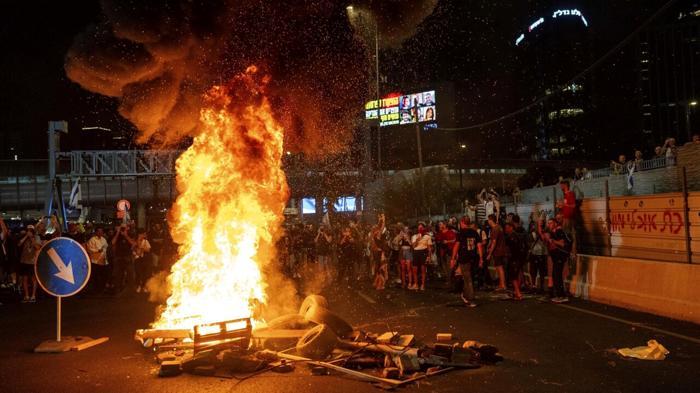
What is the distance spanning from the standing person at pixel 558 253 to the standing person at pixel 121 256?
1056 centimetres

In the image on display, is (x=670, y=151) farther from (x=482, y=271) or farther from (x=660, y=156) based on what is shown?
(x=482, y=271)

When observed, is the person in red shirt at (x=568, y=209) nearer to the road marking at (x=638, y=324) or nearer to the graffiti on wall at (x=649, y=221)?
the graffiti on wall at (x=649, y=221)

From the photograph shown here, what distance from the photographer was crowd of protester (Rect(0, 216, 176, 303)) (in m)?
13.5

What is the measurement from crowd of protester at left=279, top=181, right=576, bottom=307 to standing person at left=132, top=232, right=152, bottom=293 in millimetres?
4472

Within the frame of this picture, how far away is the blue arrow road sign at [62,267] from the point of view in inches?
308

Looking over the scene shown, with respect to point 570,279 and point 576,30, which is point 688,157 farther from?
point 576,30

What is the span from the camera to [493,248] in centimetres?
1226

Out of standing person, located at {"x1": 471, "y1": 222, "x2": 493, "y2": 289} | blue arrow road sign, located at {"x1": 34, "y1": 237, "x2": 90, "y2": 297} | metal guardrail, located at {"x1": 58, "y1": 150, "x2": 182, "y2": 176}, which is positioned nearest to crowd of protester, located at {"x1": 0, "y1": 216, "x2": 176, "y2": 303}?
blue arrow road sign, located at {"x1": 34, "y1": 237, "x2": 90, "y2": 297}

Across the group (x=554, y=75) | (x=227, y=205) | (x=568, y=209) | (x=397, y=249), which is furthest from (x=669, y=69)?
(x=227, y=205)

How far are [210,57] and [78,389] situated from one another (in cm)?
571

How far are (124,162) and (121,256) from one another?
974 centimetres

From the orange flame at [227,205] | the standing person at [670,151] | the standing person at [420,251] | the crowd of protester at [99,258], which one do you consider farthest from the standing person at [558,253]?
the crowd of protester at [99,258]

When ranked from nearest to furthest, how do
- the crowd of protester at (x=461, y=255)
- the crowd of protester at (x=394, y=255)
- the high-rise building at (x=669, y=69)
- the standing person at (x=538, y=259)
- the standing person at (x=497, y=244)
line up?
the crowd of protester at (x=461, y=255)
the crowd of protester at (x=394, y=255)
the standing person at (x=497, y=244)
the standing person at (x=538, y=259)
the high-rise building at (x=669, y=69)

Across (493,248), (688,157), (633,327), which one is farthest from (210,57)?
(688,157)
